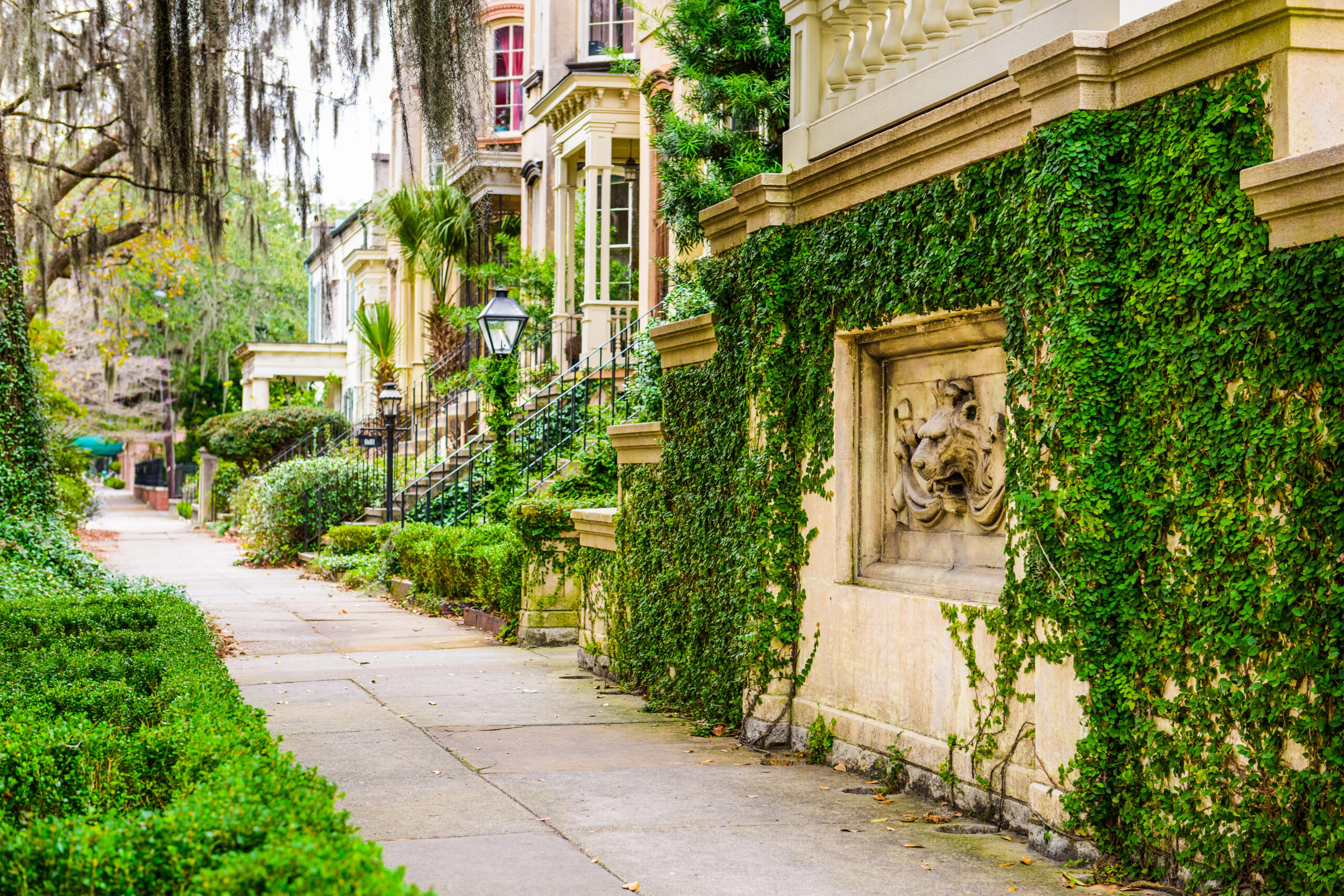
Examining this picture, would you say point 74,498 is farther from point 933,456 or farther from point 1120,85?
point 1120,85

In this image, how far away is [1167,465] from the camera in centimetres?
459

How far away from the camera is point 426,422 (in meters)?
23.4

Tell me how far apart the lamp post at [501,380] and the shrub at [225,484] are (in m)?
18.6

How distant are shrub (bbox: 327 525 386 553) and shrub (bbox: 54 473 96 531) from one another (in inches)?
149

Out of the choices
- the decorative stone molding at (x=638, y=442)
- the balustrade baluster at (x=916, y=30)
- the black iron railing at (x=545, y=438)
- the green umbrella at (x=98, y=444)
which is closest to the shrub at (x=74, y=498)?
the black iron railing at (x=545, y=438)

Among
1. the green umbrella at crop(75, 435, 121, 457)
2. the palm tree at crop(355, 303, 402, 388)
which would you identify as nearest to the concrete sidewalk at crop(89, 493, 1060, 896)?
the palm tree at crop(355, 303, 402, 388)

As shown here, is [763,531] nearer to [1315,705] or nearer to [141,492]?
[1315,705]

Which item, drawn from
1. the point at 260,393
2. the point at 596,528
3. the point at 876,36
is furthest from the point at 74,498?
the point at 876,36

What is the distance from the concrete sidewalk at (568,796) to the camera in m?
4.83

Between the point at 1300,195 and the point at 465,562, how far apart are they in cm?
1118

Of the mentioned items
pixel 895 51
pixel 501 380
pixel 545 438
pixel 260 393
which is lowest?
pixel 545 438

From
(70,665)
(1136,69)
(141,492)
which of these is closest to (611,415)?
(70,665)

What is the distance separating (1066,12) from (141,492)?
54.0 meters

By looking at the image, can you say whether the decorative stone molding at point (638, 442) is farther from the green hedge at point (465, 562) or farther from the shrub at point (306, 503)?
the shrub at point (306, 503)
